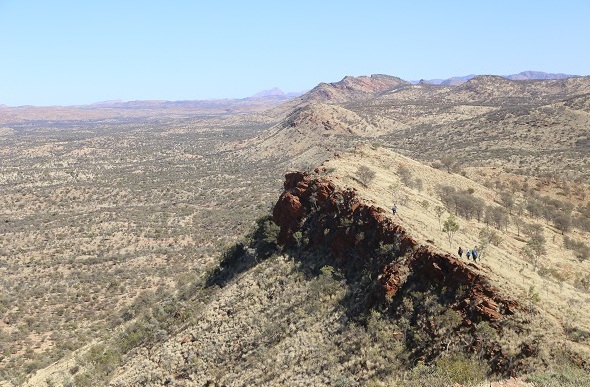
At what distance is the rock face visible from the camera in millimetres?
19188

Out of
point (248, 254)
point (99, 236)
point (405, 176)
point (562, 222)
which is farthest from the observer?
point (99, 236)

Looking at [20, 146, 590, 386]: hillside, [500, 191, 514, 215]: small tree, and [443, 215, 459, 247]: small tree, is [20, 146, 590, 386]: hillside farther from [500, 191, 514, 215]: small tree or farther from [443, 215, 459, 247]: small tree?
[500, 191, 514, 215]: small tree

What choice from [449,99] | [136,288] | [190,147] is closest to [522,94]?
[449,99]

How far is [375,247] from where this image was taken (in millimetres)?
25734

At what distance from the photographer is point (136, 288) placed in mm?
49469

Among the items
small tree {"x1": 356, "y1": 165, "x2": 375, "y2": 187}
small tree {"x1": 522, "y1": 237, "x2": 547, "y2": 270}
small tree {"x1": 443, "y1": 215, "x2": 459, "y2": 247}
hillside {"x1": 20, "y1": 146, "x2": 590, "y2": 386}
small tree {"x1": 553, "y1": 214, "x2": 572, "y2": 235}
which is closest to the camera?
hillside {"x1": 20, "y1": 146, "x2": 590, "y2": 386}

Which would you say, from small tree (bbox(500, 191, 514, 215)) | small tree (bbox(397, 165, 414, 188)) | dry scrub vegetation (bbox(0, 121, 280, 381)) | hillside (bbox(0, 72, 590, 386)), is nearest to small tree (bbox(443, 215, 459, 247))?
hillside (bbox(0, 72, 590, 386))

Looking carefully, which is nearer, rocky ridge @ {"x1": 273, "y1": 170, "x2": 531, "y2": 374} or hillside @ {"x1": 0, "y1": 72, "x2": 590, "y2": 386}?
rocky ridge @ {"x1": 273, "y1": 170, "x2": 531, "y2": 374}

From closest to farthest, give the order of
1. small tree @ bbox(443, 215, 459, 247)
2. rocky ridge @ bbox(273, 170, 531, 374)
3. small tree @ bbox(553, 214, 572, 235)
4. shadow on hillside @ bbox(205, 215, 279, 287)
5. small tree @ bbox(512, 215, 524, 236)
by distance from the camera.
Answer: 1. rocky ridge @ bbox(273, 170, 531, 374)
2. small tree @ bbox(443, 215, 459, 247)
3. shadow on hillside @ bbox(205, 215, 279, 287)
4. small tree @ bbox(512, 215, 524, 236)
5. small tree @ bbox(553, 214, 572, 235)

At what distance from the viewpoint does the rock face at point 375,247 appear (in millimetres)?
19188

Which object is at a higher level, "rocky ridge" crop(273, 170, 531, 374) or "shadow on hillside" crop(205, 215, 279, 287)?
"rocky ridge" crop(273, 170, 531, 374)

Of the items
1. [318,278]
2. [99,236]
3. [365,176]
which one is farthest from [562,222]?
[99,236]

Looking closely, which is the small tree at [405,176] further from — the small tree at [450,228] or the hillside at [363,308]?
the small tree at [450,228]

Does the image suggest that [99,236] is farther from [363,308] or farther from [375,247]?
[363,308]
